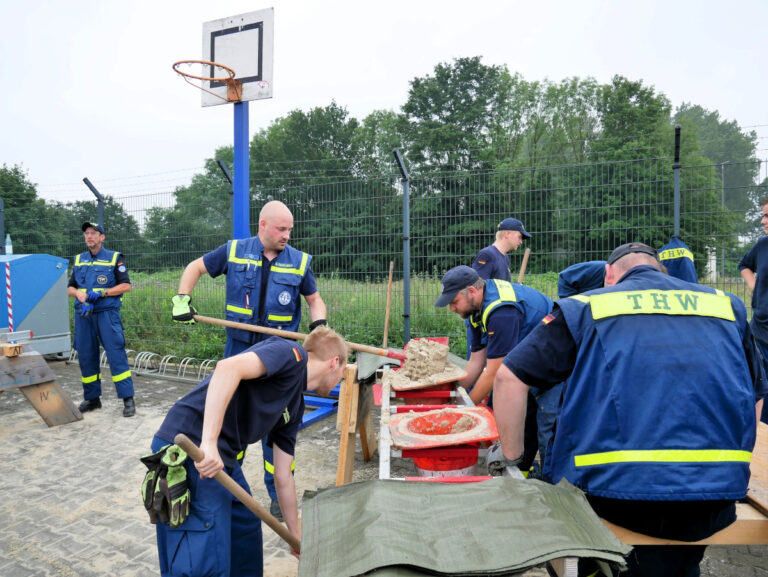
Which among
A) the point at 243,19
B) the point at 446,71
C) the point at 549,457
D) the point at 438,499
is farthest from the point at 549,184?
the point at 446,71

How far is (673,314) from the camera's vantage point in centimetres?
175

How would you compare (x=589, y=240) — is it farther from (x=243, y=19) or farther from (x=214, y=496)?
(x=214, y=496)

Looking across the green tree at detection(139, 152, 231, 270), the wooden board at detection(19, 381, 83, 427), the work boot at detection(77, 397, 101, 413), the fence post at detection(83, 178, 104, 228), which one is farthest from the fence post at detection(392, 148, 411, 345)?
the fence post at detection(83, 178, 104, 228)

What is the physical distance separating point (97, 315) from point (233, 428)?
Answer: 172 inches

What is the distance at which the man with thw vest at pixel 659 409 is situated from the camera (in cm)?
169

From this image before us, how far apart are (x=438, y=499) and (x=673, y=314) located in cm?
100

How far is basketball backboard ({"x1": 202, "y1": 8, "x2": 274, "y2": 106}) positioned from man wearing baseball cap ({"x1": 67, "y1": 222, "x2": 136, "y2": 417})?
2.09 meters

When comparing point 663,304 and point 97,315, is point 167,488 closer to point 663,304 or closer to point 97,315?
point 663,304

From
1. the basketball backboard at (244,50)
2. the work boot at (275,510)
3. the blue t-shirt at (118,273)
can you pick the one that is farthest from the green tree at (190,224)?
the work boot at (275,510)

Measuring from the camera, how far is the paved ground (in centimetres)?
288

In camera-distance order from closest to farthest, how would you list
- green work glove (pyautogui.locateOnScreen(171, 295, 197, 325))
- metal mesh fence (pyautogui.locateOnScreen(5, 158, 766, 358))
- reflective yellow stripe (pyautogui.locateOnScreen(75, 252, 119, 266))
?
green work glove (pyautogui.locateOnScreen(171, 295, 197, 325))
metal mesh fence (pyautogui.locateOnScreen(5, 158, 766, 358))
reflective yellow stripe (pyautogui.locateOnScreen(75, 252, 119, 266))

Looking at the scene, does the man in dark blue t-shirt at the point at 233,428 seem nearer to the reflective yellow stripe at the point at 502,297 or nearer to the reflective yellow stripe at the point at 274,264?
the reflective yellow stripe at the point at 502,297

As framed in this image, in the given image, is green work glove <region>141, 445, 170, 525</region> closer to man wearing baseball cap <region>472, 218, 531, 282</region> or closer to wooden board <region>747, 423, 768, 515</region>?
wooden board <region>747, 423, 768, 515</region>

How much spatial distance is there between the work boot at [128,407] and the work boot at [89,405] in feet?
1.32
